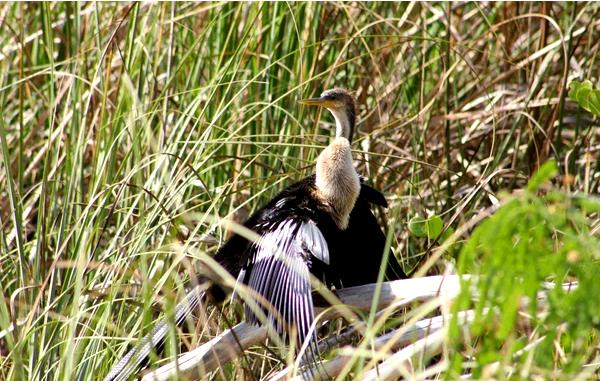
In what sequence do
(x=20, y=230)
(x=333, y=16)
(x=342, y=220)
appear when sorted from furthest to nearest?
(x=333, y=16), (x=342, y=220), (x=20, y=230)

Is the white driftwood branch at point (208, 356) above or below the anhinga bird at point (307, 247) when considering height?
below

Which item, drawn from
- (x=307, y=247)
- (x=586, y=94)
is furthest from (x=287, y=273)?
(x=586, y=94)

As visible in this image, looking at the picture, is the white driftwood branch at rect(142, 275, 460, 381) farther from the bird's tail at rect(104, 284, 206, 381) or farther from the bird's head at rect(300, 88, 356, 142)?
the bird's head at rect(300, 88, 356, 142)

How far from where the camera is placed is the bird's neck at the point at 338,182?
2.56 metres

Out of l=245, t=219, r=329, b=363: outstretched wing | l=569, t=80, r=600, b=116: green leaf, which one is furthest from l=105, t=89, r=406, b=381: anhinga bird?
l=569, t=80, r=600, b=116: green leaf

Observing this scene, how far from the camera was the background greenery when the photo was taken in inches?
96.4

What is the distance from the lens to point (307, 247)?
7.66ft

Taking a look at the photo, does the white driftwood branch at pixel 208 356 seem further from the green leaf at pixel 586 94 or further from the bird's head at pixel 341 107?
the green leaf at pixel 586 94

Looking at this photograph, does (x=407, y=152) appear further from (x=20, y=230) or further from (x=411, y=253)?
(x=20, y=230)

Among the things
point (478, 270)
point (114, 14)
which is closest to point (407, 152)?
point (114, 14)

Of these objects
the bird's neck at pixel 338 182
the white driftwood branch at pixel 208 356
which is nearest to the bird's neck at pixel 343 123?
the bird's neck at pixel 338 182

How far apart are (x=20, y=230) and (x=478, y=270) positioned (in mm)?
1359

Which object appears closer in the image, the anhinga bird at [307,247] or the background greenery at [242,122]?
the anhinga bird at [307,247]

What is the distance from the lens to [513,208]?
1.25m
